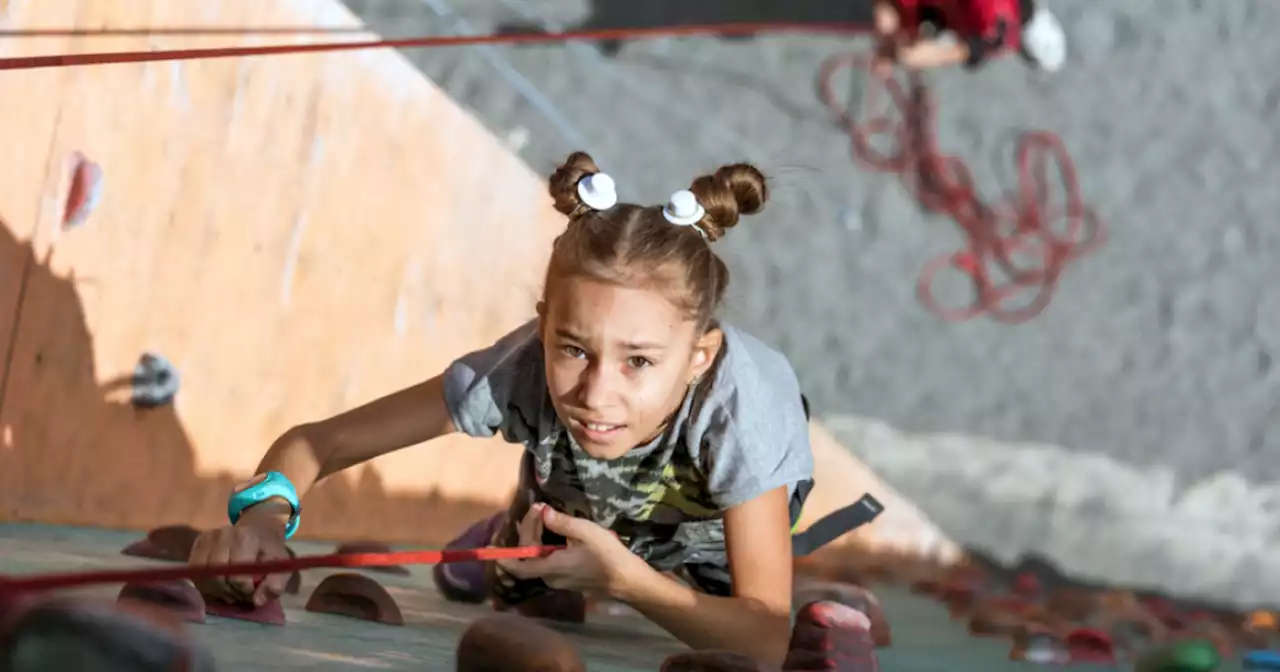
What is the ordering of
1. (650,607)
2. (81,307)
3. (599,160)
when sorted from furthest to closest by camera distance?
(599,160) → (81,307) → (650,607)

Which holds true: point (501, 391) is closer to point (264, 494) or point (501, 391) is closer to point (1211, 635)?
point (264, 494)

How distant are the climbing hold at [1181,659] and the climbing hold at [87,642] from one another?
3.30ft

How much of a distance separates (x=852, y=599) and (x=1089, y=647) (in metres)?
0.27

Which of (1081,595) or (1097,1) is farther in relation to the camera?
(1097,1)

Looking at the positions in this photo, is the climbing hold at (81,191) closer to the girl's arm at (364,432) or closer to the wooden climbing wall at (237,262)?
the wooden climbing wall at (237,262)

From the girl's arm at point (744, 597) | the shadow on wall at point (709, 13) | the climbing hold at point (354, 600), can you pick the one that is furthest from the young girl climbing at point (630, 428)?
the shadow on wall at point (709, 13)

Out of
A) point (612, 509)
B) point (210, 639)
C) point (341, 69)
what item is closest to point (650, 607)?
point (612, 509)

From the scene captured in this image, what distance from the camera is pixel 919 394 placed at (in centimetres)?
227

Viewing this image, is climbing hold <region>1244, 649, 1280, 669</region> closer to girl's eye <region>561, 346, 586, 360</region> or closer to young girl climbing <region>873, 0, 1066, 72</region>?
girl's eye <region>561, 346, 586, 360</region>

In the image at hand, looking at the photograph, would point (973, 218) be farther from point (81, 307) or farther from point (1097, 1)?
point (81, 307)

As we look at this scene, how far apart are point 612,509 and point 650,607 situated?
0.15m

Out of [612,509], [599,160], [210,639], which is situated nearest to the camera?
[210,639]

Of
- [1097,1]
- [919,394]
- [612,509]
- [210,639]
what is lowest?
[210,639]

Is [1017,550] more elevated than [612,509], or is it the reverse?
[1017,550]
